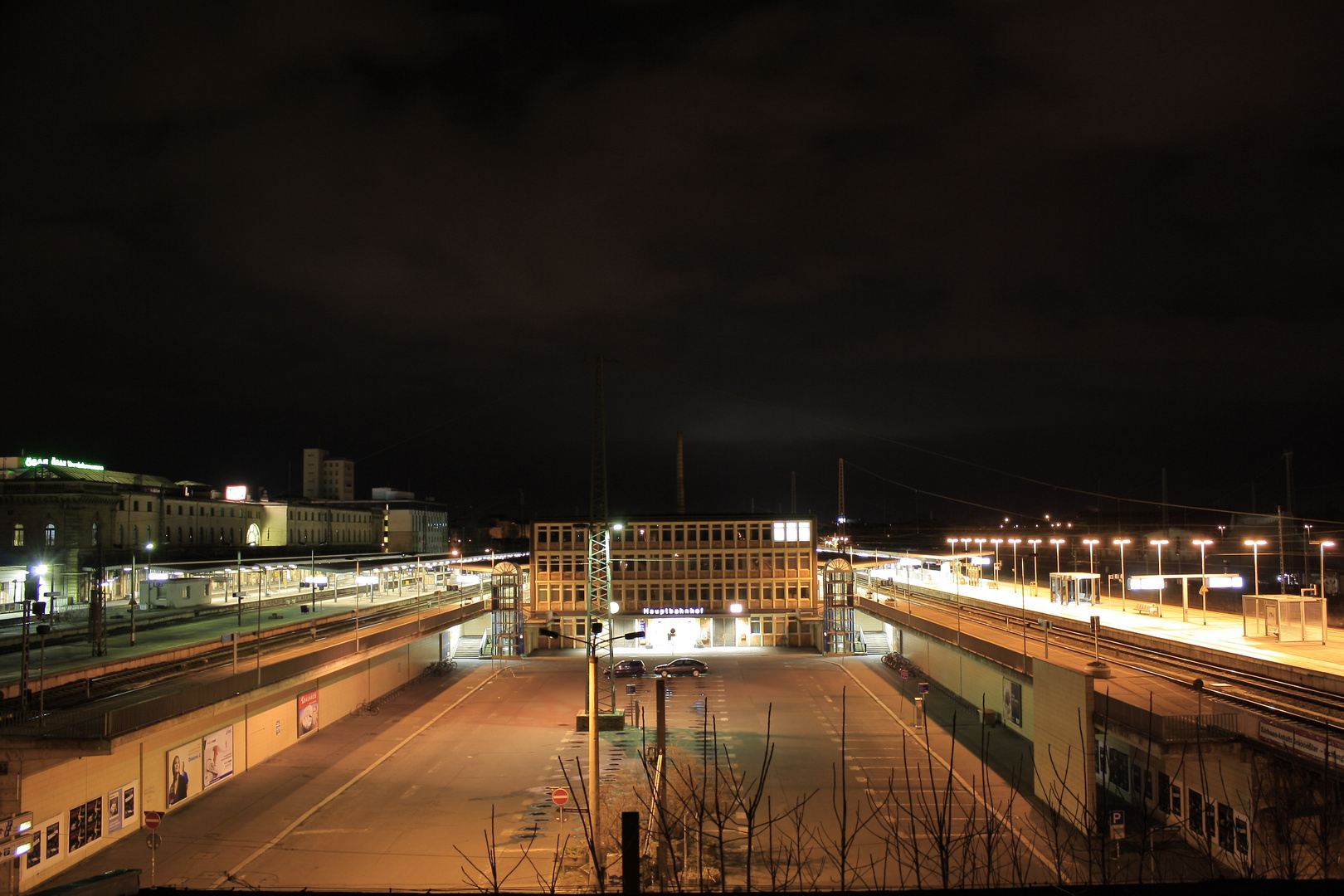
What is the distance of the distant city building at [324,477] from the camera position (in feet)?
454

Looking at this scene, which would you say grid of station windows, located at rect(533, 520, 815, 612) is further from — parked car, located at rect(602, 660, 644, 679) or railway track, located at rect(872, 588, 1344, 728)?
railway track, located at rect(872, 588, 1344, 728)

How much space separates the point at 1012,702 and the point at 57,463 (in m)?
69.5

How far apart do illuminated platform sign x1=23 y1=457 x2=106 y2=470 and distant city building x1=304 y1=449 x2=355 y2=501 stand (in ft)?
234

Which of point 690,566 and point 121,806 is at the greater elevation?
point 690,566

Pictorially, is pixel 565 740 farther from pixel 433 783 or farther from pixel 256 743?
pixel 256 743

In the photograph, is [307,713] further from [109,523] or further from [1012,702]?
[109,523]

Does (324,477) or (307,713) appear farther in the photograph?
(324,477)

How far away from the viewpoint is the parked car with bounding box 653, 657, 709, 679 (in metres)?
40.7

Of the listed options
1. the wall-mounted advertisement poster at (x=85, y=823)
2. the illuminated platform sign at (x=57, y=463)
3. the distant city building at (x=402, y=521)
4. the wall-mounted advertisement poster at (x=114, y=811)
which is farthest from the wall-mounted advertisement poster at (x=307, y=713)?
the distant city building at (x=402, y=521)

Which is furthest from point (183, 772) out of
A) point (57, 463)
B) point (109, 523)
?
point (57, 463)

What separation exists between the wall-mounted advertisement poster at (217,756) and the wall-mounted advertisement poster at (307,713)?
4.36 meters

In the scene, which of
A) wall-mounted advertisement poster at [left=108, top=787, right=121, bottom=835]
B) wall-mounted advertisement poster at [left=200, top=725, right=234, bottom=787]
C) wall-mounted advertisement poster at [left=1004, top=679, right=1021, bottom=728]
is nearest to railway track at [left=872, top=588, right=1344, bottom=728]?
wall-mounted advertisement poster at [left=1004, top=679, right=1021, bottom=728]

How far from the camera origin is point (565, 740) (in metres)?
27.8

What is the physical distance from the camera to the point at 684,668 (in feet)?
134
